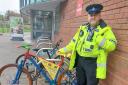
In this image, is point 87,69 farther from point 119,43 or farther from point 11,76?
point 11,76

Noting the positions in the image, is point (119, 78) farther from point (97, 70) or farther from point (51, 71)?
point (51, 71)

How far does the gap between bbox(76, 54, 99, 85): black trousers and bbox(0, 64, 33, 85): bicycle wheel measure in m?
1.51

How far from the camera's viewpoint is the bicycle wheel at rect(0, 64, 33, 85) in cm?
630

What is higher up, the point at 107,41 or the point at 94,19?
the point at 94,19

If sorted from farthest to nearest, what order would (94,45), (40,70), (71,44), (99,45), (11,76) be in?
(11,76), (40,70), (71,44), (94,45), (99,45)

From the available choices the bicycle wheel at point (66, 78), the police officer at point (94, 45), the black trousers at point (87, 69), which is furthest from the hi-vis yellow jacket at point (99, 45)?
the bicycle wheel at point (66, 78)

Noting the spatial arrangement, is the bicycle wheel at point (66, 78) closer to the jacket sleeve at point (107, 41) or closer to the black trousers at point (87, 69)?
the black trousers at point (87, 69)

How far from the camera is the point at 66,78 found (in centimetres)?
621

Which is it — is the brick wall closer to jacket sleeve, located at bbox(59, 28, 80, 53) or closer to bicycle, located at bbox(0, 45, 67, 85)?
jacket sleeve, located at bbox(59, 28, 80, 53)

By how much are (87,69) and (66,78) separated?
1349 mm

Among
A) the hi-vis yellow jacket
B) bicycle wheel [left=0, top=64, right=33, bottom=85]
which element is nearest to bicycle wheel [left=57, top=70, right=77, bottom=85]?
bicycle wheel [left=0, top=64, right=33, bottom=85]

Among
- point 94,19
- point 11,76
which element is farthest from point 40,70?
point 94,19

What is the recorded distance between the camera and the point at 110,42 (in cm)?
449

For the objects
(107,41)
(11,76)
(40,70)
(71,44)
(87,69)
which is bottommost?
(11,76)
